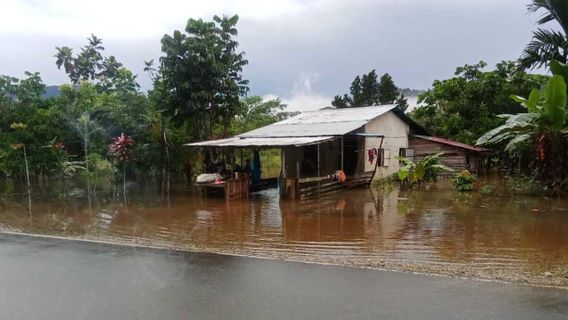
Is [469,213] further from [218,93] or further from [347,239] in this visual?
[218,93]

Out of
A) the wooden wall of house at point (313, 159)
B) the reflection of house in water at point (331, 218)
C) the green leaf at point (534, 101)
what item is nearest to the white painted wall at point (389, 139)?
the wooden wall of house at point (313, 159)

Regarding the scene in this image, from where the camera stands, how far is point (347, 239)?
9297 millimetres

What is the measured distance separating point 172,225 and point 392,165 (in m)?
14.4

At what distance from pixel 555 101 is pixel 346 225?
747 cm

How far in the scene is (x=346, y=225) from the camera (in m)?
11.0

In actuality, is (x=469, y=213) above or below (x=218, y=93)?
below

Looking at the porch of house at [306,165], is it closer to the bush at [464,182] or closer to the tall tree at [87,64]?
the bush at [464,182]

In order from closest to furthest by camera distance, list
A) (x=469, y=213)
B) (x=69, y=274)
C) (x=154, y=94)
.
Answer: (x=69, y=274) < (x=469, y=213) < (x=154, y=94)

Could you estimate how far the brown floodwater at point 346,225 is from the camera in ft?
25.4

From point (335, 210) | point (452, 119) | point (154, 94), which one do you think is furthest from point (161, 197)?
point (452, 119)

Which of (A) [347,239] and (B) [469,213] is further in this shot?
(B) [469,213]

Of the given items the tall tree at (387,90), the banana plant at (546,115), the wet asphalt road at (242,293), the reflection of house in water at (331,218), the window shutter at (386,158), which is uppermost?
the tall tree at (387,90)

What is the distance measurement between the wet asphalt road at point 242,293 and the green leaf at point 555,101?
31.5 ft

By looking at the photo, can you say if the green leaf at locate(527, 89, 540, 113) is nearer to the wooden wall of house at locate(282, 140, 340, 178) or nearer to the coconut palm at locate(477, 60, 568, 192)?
the coconut palm at locate(477, 60, 568, 192)
